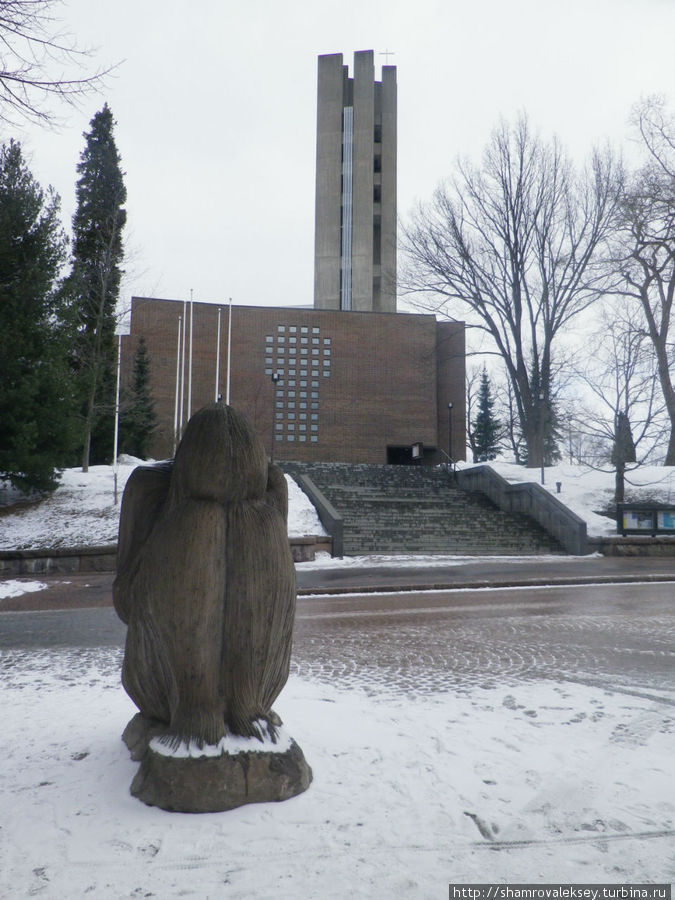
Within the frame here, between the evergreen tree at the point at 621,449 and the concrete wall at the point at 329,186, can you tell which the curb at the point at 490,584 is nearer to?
the evergreen tree at the point at 621,449

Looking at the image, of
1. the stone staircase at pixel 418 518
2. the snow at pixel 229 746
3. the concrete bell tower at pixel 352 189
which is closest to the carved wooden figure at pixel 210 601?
the snow at pixel 229 746

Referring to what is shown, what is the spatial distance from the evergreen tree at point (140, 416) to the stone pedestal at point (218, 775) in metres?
25.2

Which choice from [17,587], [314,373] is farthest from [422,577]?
[314,373]

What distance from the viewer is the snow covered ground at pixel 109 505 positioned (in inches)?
677

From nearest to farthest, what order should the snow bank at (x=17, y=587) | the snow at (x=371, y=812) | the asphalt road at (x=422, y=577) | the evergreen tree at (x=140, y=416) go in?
the snow at (x=371, y=812) < the asphalt road at (x=422, y=577) < the snow bank at (x=17, y=587) < the evergreen tree at (x=140, y=416)

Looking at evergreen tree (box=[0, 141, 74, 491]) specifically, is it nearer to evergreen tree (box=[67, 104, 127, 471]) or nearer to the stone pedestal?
evergreen tree (box=[67, 104, 127, 471])

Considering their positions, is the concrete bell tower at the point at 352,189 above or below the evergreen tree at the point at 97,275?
above

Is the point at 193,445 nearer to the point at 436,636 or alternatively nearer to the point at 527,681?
the point at 527,681

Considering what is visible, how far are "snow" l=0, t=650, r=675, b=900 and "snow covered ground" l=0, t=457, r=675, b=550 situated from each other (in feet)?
44.3

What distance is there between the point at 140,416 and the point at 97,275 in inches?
324

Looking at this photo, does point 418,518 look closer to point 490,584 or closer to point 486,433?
point 490,584

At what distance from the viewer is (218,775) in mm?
3025

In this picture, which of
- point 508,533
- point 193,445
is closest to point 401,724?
point 193,445

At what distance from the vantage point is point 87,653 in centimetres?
680
